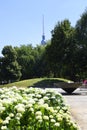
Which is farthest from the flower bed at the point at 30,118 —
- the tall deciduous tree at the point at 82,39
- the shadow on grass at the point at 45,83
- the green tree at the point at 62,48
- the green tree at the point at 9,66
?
the green tree at the point at 9,66

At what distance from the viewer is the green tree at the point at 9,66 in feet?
237

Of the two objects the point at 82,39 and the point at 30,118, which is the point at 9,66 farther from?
the point at 30,118

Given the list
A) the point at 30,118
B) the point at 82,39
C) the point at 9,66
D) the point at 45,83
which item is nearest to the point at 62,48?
the point at 82,39

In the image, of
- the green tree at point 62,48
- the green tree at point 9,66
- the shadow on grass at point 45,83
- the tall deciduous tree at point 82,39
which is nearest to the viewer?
the shadow on grass at point 45,83

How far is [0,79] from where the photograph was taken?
241ft

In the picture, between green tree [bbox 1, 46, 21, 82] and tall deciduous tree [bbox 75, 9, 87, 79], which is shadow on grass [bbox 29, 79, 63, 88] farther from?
green tree [bbox 1, 46, 21, 82]

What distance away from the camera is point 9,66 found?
7250 centimetres

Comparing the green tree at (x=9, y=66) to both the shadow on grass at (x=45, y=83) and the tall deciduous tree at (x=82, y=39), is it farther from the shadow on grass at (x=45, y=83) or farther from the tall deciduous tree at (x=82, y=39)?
the shadow on grass at (x=45, y=83)

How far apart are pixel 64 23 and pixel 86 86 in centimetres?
2020

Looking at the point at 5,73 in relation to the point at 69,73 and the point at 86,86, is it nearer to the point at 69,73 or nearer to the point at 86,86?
the point at 69,73

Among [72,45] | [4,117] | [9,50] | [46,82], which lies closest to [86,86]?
[46,82]

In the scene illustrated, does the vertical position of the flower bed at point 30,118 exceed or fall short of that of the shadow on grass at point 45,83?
it falls short

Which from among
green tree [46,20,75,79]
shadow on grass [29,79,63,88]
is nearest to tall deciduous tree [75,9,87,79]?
green tree [46,20,75,79]

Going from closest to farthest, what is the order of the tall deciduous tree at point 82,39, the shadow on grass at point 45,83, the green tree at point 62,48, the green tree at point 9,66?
the shadow on grass at point 45,83
the tall deciduous tree at point 82,39
the green tree at point 62,48
the green tree at point 9,66
